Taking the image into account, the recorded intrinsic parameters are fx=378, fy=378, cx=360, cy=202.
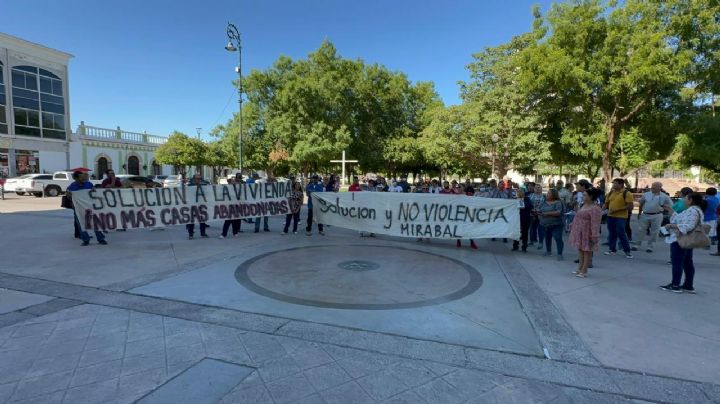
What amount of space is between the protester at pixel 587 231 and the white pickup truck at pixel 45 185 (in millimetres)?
27144

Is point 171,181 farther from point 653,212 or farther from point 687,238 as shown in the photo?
point 687,238

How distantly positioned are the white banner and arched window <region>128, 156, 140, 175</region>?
45486 millimetres

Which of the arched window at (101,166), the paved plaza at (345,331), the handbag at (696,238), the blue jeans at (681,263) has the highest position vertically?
the arched window at (101,166)

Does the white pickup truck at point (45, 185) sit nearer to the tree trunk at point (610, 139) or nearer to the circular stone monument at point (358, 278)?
the circular stone monument at point (358, 278)

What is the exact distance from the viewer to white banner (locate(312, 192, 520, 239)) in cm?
884

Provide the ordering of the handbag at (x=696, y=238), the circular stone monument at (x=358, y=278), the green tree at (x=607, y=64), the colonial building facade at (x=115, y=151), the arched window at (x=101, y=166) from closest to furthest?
the circular stone monument at (x=358, y=278) → the handbag at (x=696, y=238) → the green tree at (x=607, y=64) → the colonial building facade at (x=115, y=151) → the arched window at (x=101, y=166)

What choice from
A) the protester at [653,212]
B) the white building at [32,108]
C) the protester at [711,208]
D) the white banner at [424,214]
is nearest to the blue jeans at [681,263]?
the white banner at [424,214]

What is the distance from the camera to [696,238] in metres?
5.56

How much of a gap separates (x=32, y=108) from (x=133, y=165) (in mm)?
13219

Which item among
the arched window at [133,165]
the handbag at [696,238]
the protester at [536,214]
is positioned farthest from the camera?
the arched window at [133,165]

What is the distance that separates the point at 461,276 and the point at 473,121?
19459mm

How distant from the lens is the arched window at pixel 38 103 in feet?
111

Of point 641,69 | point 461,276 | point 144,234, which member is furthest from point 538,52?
point 144,234

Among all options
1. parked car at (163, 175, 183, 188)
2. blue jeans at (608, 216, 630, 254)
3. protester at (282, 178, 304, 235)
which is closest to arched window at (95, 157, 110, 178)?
parked car at (163, 175, 183, 188)
